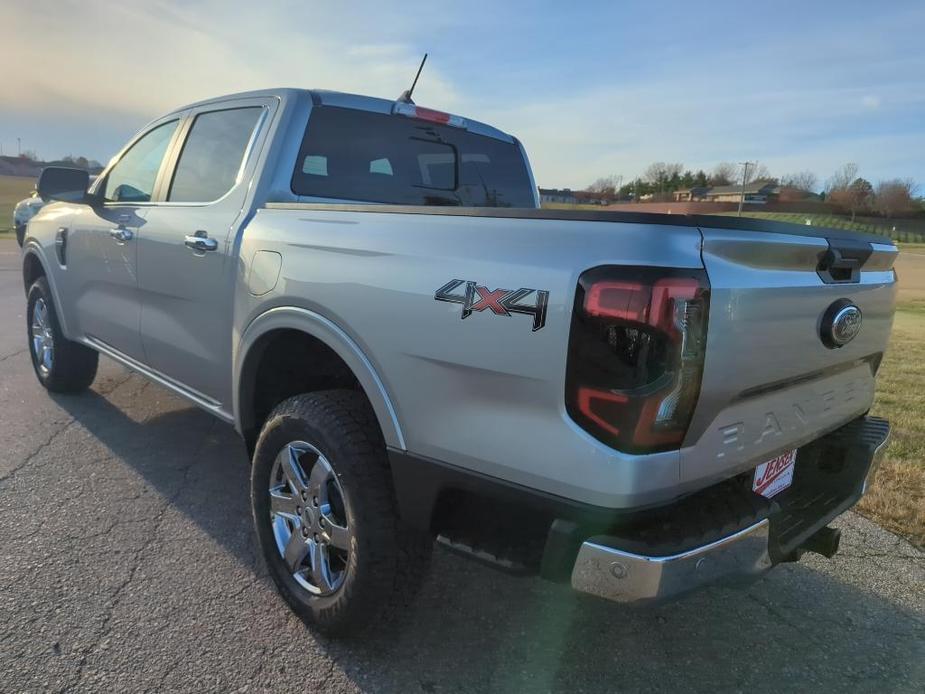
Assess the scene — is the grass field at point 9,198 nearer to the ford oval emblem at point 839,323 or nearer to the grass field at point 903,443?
the grass field at point 903,443

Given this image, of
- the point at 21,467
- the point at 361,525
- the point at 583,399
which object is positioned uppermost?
the point at 583,399

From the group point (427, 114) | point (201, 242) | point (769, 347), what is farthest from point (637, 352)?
point (427, 114)

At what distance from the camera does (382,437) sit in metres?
2.25

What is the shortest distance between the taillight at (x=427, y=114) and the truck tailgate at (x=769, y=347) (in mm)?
2088

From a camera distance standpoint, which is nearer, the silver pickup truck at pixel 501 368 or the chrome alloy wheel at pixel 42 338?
the silver pickup truck at pixel 501 368

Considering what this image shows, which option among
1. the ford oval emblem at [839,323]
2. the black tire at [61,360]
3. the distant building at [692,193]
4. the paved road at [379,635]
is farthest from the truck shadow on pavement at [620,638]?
the distant building at [692,193]

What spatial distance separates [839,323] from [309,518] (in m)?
1.84

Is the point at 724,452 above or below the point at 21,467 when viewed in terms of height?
above

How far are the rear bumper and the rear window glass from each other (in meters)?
2.10

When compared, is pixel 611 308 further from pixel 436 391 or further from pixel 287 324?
pixel 287 324

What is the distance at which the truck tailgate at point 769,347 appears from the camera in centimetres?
167

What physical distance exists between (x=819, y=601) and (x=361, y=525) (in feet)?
6.43

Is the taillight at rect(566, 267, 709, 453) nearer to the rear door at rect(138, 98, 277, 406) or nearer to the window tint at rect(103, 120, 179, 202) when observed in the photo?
the rear door at rect(138, 98, 277, 406)

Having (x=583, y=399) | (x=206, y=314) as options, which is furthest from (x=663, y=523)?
(x=206, y=314)
